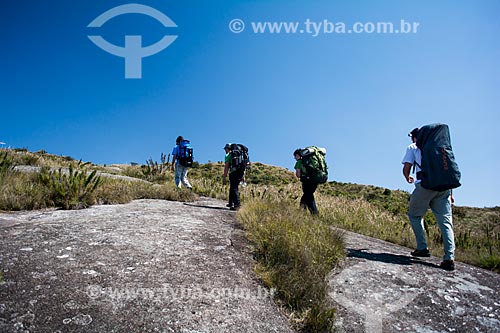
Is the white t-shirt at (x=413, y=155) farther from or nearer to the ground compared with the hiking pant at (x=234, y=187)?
farther from the ground

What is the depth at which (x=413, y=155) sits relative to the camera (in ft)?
15.4

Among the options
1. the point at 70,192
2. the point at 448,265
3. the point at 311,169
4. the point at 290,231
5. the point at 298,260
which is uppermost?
the point at 311,169

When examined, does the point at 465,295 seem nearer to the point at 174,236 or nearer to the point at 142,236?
the point at 174,236

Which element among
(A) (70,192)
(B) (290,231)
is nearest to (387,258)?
(B) (290,231)

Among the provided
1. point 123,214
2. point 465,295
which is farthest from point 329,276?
point 123,214

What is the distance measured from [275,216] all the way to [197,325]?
2.86 m

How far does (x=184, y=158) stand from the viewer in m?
10.6

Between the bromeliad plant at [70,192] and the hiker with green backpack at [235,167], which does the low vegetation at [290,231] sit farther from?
the hiker with green backpack at [235,167]

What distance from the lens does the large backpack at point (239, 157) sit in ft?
25.6

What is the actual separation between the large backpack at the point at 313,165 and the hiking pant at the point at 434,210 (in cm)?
235

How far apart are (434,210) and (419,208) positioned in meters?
0.20

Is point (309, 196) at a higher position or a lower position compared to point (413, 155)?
lower

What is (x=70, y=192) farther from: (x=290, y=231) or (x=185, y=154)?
(x=185, y=154)

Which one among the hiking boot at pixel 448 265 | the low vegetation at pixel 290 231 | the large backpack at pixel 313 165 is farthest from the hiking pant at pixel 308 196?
the hiking boot at pixel 448 265
